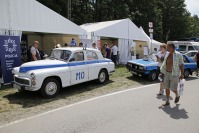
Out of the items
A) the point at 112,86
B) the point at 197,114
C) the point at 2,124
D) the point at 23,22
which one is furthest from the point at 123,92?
the point at 23,22

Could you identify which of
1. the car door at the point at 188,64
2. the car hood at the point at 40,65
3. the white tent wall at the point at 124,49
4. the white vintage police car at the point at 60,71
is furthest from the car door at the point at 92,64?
the white tent wall at the point at 124,49

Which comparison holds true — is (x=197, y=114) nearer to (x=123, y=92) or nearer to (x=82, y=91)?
(x=123, y=92)

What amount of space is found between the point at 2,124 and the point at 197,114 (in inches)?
195

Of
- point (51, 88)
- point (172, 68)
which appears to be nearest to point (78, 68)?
point (51, 88)

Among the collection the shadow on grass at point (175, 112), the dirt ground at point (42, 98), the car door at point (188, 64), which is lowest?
the shadow on grass at point (175, 112)

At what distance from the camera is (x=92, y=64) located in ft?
30.5

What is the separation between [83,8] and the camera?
36.2 meters

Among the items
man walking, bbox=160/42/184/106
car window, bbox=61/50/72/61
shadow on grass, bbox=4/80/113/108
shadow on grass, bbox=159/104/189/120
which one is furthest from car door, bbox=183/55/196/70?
car window, bbox=61/50/72/61

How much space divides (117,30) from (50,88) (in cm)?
1093

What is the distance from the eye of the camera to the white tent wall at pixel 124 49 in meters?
18.4

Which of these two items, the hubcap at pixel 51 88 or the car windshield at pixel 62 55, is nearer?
the hubcap at pixel 51 88

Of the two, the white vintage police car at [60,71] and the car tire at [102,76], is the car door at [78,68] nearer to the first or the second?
the white vintage police car at [60,71]

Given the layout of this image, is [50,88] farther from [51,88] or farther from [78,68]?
[78,68]

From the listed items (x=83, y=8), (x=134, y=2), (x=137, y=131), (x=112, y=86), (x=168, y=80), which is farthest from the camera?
(x=134, y=2)
